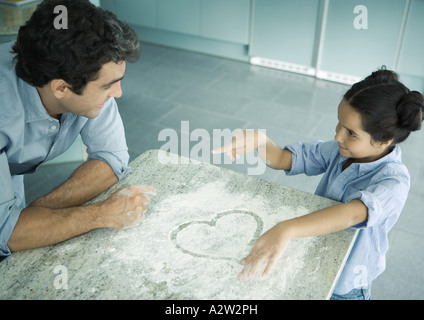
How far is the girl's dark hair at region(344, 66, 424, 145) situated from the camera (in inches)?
50.1

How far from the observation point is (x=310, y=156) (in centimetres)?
160

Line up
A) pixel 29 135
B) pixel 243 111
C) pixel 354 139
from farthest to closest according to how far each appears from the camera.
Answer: pixel 243 111 → pixel 29 135 → pixel 354 139

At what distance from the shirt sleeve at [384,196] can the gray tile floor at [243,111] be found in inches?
37.9

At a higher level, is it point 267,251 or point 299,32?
point 267,251

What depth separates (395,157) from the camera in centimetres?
138

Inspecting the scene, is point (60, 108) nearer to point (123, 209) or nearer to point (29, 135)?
point (29, 135)

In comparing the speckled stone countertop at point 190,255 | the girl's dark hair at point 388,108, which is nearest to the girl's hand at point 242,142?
the speckled stone countertop at point 190,255

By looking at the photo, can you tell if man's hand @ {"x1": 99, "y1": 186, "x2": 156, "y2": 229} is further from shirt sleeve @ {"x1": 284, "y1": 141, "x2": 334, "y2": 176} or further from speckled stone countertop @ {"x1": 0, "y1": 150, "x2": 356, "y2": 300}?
shirt sleeve @ {"x1": 284, "y1": 141, "x2": 334, "y2": 176}

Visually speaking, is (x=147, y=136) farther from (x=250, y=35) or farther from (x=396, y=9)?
(x=396, y=9)

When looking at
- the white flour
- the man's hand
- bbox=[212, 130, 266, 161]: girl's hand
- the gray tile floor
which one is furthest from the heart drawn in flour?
the gray tile floor

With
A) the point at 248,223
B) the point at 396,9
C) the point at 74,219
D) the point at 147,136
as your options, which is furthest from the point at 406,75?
the point at 74,219

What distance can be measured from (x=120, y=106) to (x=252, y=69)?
1.34 metres

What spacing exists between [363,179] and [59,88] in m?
0.95

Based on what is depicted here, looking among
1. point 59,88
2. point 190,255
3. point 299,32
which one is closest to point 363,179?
point 190,255
